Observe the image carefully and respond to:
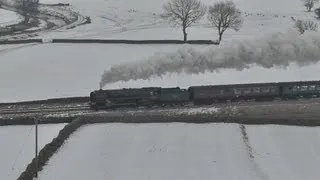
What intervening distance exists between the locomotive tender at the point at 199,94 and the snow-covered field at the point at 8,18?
→ 260ft

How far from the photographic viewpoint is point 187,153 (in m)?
43.2

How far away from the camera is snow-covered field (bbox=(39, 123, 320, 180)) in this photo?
3934 centimetres

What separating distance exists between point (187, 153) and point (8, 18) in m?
107

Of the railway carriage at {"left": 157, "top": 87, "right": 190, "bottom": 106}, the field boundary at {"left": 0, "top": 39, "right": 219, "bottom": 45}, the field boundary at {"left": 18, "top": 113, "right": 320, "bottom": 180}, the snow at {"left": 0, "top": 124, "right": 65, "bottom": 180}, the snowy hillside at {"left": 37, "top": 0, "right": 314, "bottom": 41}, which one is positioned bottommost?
the snow at {"left": 0, "top": 124, "right": 65, "bottom": 180}

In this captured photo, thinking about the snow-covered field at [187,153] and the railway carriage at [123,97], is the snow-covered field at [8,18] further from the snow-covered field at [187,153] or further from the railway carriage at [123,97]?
the snow-covered field at [187,153]

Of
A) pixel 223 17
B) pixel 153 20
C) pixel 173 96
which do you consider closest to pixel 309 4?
pixel 153 20

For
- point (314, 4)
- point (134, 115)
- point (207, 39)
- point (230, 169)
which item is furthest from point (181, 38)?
point (314, 4)

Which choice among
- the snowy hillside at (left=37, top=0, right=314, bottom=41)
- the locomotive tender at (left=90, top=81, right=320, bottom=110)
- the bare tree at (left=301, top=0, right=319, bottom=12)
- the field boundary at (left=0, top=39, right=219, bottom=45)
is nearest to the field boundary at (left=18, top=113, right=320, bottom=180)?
the locomotive tender at (left=90, top=81, right=320, bottom=110)

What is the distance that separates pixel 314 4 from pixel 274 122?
120 metres

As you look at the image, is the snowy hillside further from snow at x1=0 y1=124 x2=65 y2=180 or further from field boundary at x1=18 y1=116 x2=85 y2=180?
field boundary at x1=18 y1=116 x2=85 y2=180

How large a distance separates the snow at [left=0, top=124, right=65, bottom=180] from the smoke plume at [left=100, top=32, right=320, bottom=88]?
37.5ft

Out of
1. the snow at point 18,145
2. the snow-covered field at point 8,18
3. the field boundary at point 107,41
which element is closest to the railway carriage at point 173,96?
the snow at point 18,145

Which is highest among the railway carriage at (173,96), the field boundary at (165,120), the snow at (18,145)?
the railway carriage at (173,96)

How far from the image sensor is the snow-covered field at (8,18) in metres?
131
